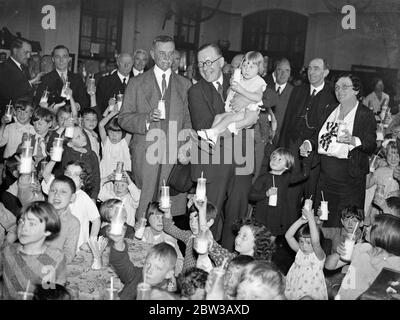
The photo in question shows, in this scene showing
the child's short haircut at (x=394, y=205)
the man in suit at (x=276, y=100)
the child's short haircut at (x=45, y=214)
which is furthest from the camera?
the man in suit at (x=276, y=100)

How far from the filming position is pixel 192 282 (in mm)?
3416

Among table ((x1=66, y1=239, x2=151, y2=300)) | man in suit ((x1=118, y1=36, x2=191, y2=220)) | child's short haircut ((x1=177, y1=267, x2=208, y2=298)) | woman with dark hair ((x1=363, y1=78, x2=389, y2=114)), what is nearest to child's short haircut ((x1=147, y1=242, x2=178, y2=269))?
child's short haircut ((x1=177, y1=267, x2=208, y2=298))

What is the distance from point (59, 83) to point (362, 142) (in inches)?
147

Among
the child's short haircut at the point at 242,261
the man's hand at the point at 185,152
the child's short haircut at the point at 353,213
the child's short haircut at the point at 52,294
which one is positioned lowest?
the child's short haircut at the point at 52,294

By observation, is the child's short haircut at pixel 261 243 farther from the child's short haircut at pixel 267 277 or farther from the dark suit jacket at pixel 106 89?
the dark suit jacket at pixel 106 89

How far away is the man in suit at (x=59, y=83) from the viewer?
24.1 ft

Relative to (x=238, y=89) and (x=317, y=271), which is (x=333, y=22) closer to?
(x=238, y=89)

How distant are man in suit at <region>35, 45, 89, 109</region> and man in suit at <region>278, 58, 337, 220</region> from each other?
2.70 m

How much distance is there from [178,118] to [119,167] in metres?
0.72

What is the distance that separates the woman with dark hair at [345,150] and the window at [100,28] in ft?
24.0

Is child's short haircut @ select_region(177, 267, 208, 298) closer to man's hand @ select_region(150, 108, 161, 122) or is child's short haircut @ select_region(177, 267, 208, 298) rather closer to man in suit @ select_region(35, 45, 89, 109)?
man's hand @ select_region(150, 108, 161, 122)

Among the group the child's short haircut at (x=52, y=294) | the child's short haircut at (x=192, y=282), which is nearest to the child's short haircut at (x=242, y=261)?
the child's short haircut at (x=192, y=282)

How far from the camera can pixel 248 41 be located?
1396 cm
